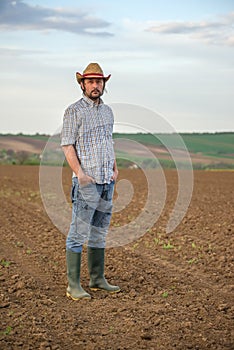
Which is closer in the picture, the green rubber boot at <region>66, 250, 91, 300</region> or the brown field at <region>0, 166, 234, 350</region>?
the brown field at <region>0, 166, 234, 350</region>

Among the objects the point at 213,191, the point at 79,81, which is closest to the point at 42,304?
the point at 79,81

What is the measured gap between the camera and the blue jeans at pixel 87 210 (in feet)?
21.4

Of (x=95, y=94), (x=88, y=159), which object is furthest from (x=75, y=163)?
(x=95, y=94)

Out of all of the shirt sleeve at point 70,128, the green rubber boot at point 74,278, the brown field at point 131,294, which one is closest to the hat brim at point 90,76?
the shirt sleeve at point 70,128

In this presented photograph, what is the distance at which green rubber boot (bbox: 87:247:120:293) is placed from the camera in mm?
6906

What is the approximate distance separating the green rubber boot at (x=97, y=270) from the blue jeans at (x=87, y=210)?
25 centimetres

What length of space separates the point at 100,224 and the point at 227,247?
131 inches

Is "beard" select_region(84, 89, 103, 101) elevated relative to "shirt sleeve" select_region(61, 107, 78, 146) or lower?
elevated

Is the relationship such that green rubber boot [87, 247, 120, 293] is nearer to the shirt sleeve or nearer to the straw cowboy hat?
the shirt sleeve

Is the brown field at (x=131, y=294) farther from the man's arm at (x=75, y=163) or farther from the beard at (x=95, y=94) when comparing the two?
the beard at (x=95, y=94)

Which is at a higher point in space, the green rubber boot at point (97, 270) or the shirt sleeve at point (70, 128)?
the shirt sleeve at point (70, 128)

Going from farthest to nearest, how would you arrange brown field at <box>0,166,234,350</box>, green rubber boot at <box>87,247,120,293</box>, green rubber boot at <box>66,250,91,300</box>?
green rubber boot at <box>87,247,120,293</box>, green rubber boot at <box>66,250,91,300</box>, brown field at <box>0,166,234,350</box>

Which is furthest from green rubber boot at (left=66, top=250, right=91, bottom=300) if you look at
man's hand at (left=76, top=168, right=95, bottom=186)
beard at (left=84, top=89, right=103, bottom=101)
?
beard at (left=84, top=89, right=103, bottom=101)

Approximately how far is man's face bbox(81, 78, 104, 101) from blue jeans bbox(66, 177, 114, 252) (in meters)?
0.81
